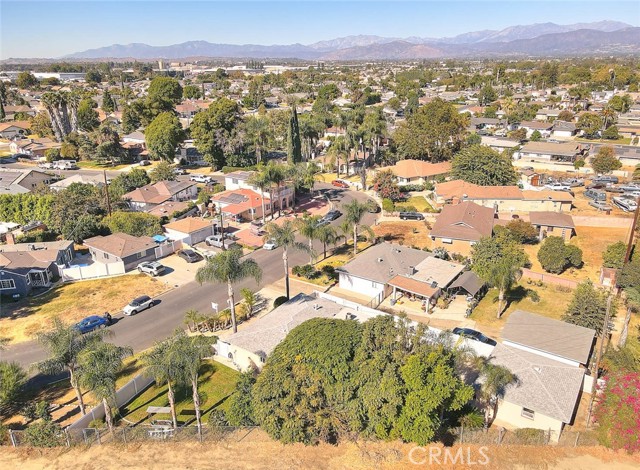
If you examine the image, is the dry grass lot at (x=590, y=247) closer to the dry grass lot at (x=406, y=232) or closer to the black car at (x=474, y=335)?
the dry grass lot at (x=406, y=232)

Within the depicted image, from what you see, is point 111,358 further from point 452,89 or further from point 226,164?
point 452,89

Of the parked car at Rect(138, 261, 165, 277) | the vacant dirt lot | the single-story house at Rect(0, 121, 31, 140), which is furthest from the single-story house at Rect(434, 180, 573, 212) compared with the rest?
the single-story house at Rect(0, 121, 31, 140)

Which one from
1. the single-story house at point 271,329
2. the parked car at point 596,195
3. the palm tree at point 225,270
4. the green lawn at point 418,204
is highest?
the palm tree at point 225,270

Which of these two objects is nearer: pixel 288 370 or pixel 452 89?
pixel 288 370

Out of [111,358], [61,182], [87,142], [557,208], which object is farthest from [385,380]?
[87,142]

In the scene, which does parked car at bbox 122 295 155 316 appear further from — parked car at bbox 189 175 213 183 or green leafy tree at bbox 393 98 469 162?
green leafy tree at bbox 393 98 469 162

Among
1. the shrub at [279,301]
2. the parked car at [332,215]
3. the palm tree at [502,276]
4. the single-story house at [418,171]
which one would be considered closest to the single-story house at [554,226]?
the palm tree at [502,276]

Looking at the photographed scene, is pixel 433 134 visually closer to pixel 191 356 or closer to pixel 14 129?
pixel 191 356
